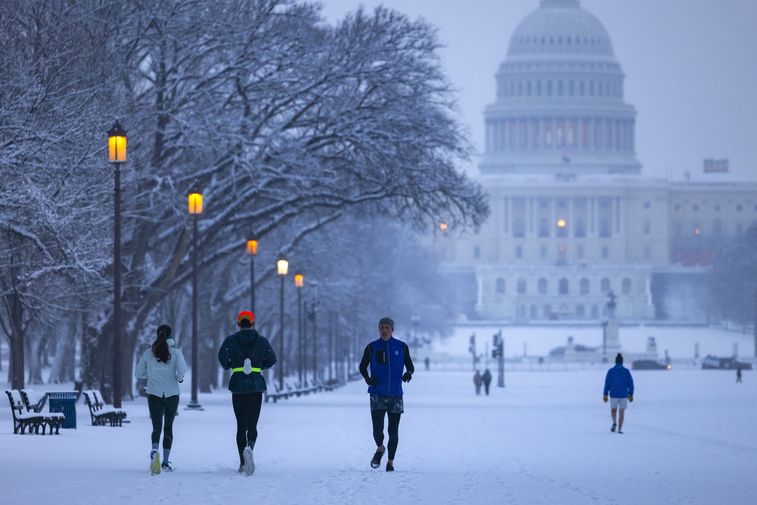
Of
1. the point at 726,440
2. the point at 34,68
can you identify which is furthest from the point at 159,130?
the point at 726,440

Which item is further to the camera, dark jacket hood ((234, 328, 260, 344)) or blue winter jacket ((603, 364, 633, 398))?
blue winter jacket ((603, 364, 633, 398))

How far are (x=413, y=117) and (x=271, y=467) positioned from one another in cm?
2453

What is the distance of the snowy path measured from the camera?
19922 mm

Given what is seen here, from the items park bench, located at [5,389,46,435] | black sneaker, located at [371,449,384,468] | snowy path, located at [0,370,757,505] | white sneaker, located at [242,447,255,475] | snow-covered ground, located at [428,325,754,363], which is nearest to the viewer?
snowy path, located at [0,370,757,505]

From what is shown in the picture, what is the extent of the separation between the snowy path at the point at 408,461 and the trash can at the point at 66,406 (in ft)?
1.34

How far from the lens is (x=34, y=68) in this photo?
33375mm

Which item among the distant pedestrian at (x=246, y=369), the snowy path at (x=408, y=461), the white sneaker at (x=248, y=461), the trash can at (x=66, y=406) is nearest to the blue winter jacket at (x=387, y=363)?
the snowy path at (x=408, y=461)

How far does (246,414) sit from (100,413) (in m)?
10.4

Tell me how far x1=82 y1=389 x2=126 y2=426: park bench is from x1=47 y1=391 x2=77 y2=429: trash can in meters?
1.07

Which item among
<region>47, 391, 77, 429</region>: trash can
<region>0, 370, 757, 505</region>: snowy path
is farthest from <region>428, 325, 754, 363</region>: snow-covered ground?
<region>47, 391, 77, 429</region>: trash can

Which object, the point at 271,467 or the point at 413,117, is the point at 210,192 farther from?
the point at 271,467

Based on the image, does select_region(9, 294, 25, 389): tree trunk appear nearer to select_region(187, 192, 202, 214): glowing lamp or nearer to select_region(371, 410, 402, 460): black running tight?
select_region(187, 192, 202, 214): glowing lamp

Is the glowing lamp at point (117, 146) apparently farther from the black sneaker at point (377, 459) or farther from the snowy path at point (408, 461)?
the black sneaker at point (377, 459)

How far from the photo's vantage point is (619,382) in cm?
3572
